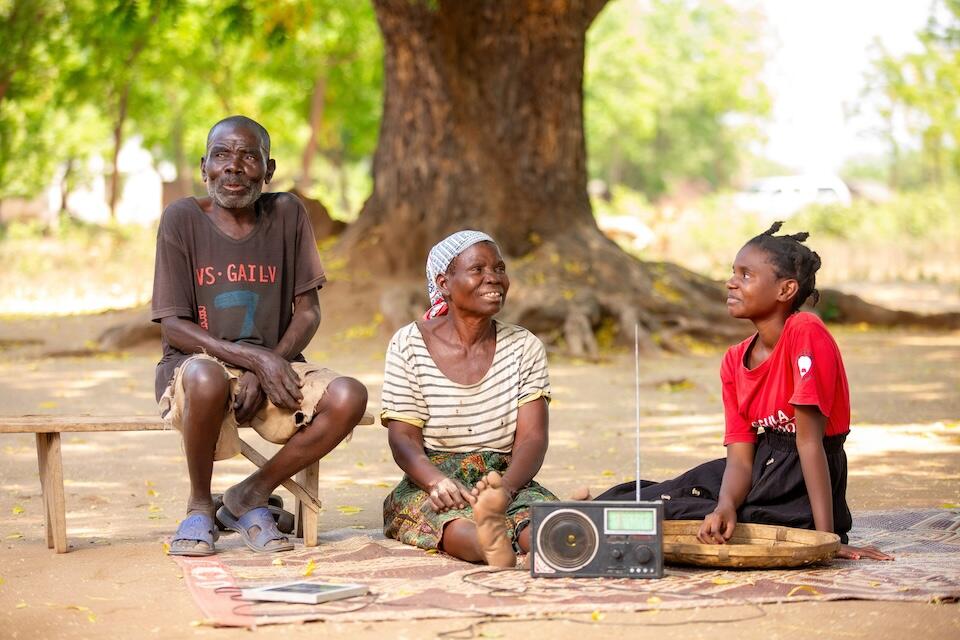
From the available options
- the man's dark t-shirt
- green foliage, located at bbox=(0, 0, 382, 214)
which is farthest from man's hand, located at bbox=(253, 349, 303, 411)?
green foliage, located at bbox=(0, 0, 382, 214)

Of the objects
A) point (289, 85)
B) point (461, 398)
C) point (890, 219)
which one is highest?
point (289, 85)

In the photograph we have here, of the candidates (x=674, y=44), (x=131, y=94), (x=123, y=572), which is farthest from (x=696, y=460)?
(x=674, y=44)

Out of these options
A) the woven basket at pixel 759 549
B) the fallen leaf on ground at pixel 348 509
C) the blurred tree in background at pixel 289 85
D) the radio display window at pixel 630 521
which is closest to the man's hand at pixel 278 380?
the fallen leaf on ground at pixel 348 509

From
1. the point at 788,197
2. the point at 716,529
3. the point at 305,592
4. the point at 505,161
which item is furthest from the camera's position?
the point at 788,197

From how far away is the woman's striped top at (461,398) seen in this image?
17.0ft

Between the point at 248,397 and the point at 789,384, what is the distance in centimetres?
211

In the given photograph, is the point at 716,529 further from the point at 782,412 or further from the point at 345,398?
the point at 345,398

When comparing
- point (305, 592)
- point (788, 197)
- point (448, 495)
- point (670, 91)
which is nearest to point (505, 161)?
point (448, 495)

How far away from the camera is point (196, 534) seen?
5.02m

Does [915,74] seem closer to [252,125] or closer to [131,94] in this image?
[131,94]

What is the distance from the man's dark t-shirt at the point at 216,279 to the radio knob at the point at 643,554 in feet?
6.35

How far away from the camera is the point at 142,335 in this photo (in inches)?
557

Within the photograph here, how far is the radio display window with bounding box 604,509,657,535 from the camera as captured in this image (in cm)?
431

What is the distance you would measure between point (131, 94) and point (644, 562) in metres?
27.9
